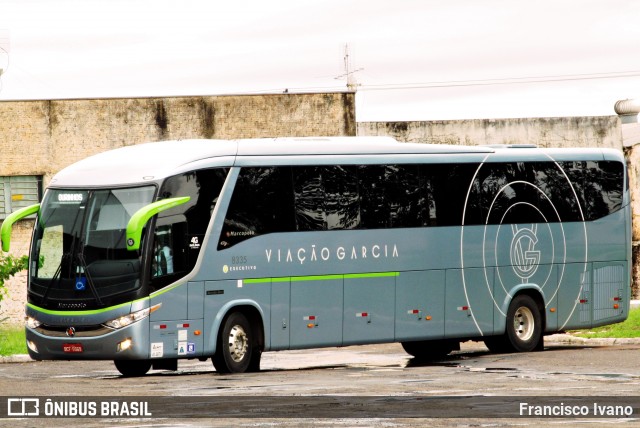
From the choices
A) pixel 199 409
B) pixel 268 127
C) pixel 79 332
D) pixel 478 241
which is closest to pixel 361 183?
pixel 478 241

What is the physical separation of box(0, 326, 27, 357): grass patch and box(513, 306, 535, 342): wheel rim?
9667 mm

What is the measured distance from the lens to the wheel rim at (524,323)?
24531 mm

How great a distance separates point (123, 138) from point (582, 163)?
15.2m

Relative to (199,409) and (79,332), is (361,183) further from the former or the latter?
(199,409)

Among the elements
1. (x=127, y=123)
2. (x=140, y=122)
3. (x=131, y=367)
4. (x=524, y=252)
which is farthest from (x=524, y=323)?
(x=127, y=123)

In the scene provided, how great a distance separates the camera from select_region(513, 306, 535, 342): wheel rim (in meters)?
24.5

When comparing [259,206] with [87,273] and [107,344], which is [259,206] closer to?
[87,273]

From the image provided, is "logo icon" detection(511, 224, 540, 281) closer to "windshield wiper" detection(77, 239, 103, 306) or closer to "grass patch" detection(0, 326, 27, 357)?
"windshield wiper" detection(77, 239, 103, 306)

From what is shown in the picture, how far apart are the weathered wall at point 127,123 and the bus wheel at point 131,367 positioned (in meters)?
15.4

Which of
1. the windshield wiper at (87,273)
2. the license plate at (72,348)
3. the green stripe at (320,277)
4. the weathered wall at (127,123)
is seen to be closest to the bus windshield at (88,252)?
the windshield wiper at (87,273)

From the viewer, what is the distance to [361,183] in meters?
22.0

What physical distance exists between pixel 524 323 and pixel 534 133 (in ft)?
47.3

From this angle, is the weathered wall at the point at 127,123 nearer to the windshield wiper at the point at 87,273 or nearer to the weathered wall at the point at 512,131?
the weathered wall at the point at 512,131

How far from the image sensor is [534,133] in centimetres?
3819
